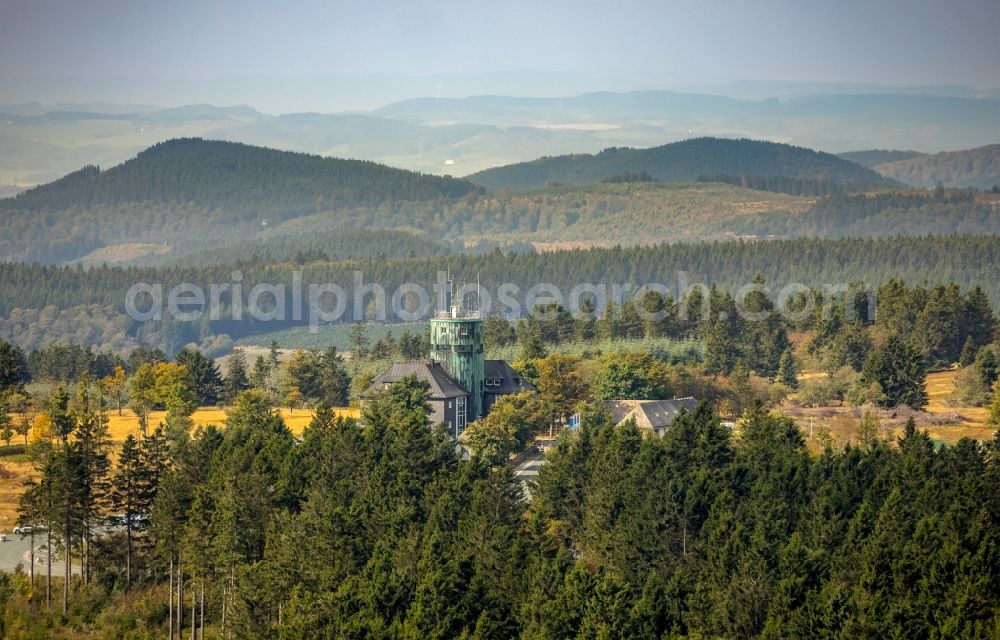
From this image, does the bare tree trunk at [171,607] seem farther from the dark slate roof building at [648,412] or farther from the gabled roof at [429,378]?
the dark slate roof building at [648,412]

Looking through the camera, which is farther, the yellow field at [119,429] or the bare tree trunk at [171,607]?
the yellow field at [119,429]

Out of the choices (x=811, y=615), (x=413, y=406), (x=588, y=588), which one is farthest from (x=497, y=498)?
(x=413, y=406)

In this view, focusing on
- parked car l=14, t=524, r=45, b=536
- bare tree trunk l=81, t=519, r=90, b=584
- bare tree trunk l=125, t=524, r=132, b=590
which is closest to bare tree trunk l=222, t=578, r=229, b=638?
bare tree trunk l=125, t=524, r=132, b=590

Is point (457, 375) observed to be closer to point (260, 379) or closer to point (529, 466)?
point (529, 466)

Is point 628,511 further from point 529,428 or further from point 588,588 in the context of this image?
point 529,428

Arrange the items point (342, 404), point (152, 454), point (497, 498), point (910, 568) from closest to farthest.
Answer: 1. point (910, 568)
2. point (497, 498)
3. point (152, 454)
4. point (342, 404)

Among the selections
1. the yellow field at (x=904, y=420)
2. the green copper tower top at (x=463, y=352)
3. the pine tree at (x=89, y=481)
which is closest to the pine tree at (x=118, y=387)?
the green copper tower top at (x=463, y=352)

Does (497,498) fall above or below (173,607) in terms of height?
above
